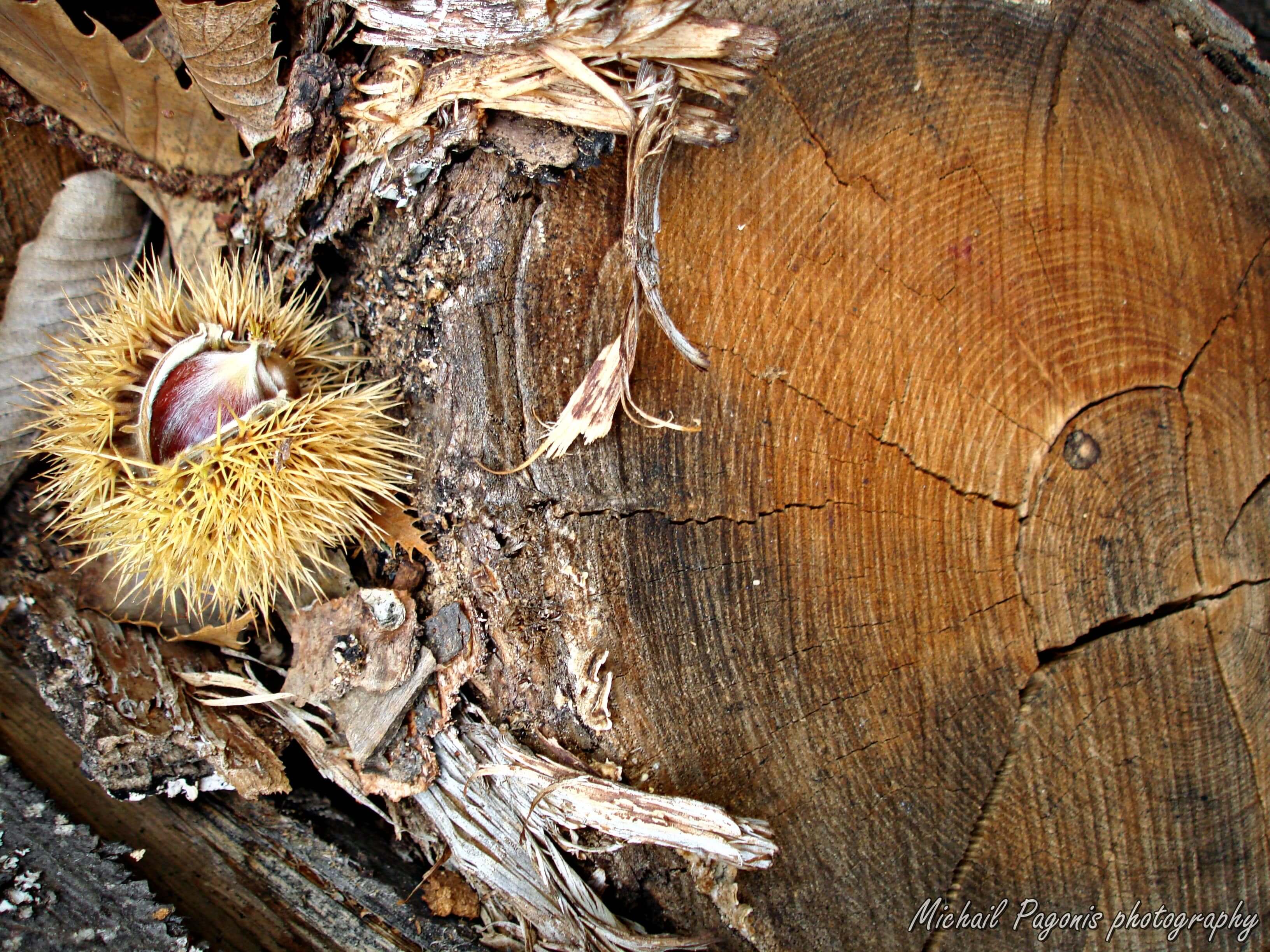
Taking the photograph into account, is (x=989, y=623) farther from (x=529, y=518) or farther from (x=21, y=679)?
(x=21, y=679)

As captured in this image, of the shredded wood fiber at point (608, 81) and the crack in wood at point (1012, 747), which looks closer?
the shredded wood fiber at point (608, 81)

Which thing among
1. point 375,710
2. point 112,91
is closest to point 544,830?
point 375,710

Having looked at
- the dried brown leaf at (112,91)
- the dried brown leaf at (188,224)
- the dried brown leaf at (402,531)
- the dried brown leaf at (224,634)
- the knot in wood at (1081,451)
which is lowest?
the dried brown leaf at (224,634)

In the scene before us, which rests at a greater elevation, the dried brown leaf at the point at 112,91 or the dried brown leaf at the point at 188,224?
the dried brown leaf at the point at 112,91

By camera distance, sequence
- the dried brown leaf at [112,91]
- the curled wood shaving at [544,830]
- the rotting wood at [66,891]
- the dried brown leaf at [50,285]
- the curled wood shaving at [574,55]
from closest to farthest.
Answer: the curled wood shaving at [574,55] → the curled wood shaving at [544,830] → the rotting wood at [66,891] → the dried brown leaf at [112,91] → the dried brown leaf at [50,285]

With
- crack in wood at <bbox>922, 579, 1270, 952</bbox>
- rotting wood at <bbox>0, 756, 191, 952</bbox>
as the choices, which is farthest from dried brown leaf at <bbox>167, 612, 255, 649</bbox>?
crack in wood at <bbox>922, 579, 1270, 952</bbox>

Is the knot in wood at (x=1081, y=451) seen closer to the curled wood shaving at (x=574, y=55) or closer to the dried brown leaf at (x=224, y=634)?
the curled wood shaving at (x=574, y=55)

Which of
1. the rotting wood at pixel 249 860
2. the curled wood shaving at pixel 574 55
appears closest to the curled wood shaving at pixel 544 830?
the rotting wood at pixel 249 860

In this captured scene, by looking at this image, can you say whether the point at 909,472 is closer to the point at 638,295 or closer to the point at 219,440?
the point at 638,295
